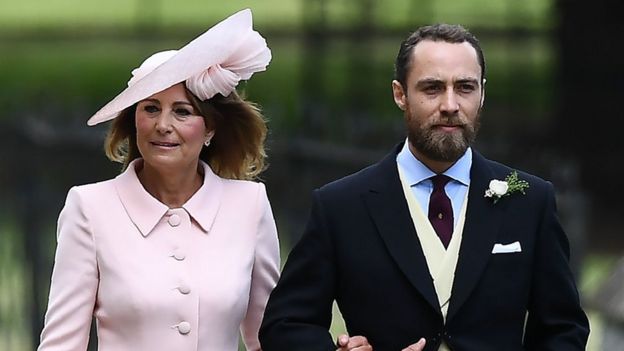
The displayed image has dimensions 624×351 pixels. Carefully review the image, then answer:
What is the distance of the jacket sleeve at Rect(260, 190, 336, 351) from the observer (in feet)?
14.1

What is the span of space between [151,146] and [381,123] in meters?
6.80

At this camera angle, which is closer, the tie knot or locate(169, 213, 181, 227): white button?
the tie knot

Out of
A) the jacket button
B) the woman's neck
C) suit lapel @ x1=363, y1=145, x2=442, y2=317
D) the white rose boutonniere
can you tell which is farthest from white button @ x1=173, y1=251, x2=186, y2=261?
the white rose boutonniere

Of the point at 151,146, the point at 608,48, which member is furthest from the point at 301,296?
the point at 608,48

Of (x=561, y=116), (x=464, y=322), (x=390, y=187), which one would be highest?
(x=390, y=187)

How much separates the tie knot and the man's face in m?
0.08

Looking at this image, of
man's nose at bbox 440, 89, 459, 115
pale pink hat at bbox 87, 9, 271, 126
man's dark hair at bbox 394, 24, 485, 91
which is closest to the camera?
man's nose at bbox 440, 89, 459, 115

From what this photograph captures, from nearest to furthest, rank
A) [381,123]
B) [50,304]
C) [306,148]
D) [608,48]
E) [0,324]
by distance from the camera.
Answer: [50,304], [0,324], [306,148], [381,123], [608,48]

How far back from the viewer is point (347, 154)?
392 inches

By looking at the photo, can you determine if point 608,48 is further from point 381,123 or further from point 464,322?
point 464,322

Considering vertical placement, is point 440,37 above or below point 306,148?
above

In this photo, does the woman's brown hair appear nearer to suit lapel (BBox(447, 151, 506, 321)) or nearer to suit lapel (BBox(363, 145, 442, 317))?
suit lapel (BBox(363, 145, 442, 317))

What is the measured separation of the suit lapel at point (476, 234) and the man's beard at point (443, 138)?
0.16 meters

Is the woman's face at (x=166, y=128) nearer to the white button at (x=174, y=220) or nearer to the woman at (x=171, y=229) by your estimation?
the woman at (x=171, y=229)
